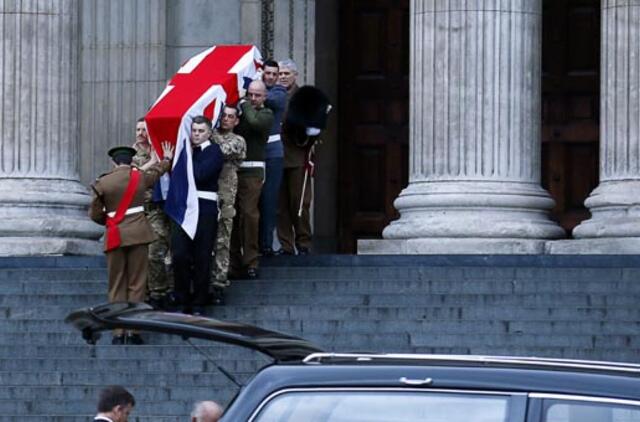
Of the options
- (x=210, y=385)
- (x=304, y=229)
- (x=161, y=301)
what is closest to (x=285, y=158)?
(x=304, y=229)

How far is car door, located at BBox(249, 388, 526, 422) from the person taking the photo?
6293mm

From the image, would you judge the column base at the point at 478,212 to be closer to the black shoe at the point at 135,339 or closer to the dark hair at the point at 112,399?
the black shoe at the point at 135,339

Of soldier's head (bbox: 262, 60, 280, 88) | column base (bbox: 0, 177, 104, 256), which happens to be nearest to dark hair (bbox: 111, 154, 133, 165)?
soldier's head (bbox: 262, 60, 280, 88)

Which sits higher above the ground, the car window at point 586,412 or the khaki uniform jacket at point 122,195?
the khaki uniform jacket at point 122,195

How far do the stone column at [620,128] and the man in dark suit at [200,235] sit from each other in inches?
143

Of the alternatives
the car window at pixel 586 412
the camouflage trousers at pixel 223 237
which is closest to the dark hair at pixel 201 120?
the camouflage trousers at pixel 223 237

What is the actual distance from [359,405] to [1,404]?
30.2ft

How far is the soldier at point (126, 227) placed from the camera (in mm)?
16469

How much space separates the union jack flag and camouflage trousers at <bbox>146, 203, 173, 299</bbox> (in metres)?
0.32

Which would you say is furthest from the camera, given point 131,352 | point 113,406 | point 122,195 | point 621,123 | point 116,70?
point 116,70

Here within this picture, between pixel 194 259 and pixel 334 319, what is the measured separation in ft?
4.01

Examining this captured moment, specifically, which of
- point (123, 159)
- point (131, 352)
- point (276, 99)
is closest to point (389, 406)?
point (131, 352)

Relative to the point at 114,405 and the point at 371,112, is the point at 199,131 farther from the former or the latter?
the point at 371,112

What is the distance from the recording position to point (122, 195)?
55.0 ft
